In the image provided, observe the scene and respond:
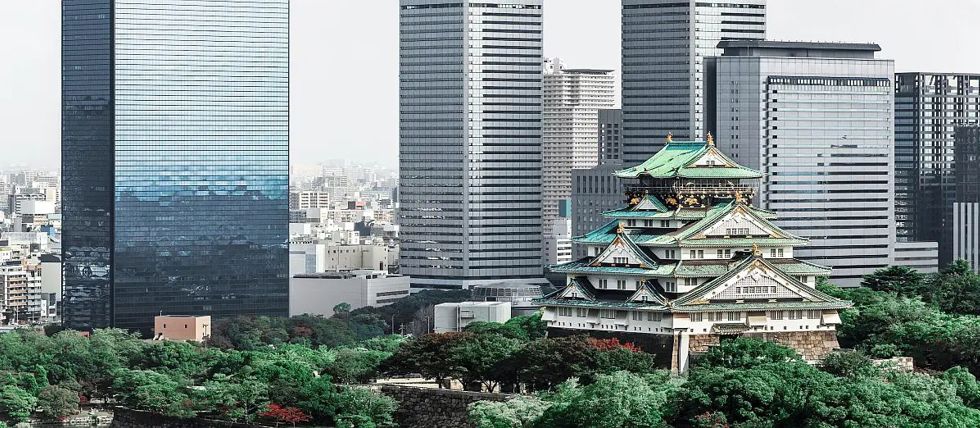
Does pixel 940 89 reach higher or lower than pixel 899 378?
higher

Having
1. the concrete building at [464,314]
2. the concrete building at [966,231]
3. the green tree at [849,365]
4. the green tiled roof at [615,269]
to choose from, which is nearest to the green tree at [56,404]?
the green tiled roof at [615,269]

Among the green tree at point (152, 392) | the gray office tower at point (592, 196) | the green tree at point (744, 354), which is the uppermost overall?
the gray office tower at point (592, 196)

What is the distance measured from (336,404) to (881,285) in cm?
2400

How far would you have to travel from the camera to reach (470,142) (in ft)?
502

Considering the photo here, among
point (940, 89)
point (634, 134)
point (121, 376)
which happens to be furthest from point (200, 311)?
point (121, 376)

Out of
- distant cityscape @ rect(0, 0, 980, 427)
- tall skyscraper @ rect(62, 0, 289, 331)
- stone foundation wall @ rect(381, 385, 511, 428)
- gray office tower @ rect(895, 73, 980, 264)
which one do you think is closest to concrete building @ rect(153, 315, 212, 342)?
distant cityscape @ rect(0, 0, 980, 427)

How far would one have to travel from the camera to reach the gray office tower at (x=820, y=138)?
125500mm

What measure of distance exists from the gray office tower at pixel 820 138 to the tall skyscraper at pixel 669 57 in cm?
1710

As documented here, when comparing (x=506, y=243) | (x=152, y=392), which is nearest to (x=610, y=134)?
(x=506, y=243)

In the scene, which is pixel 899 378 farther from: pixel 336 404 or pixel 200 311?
pixel 200 311

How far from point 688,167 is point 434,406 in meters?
10.7

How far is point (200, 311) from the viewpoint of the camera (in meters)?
142

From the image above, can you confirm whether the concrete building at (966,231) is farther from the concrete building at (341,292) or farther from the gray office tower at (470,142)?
the concrete building at (341,292)

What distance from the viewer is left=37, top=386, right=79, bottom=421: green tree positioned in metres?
84.4
